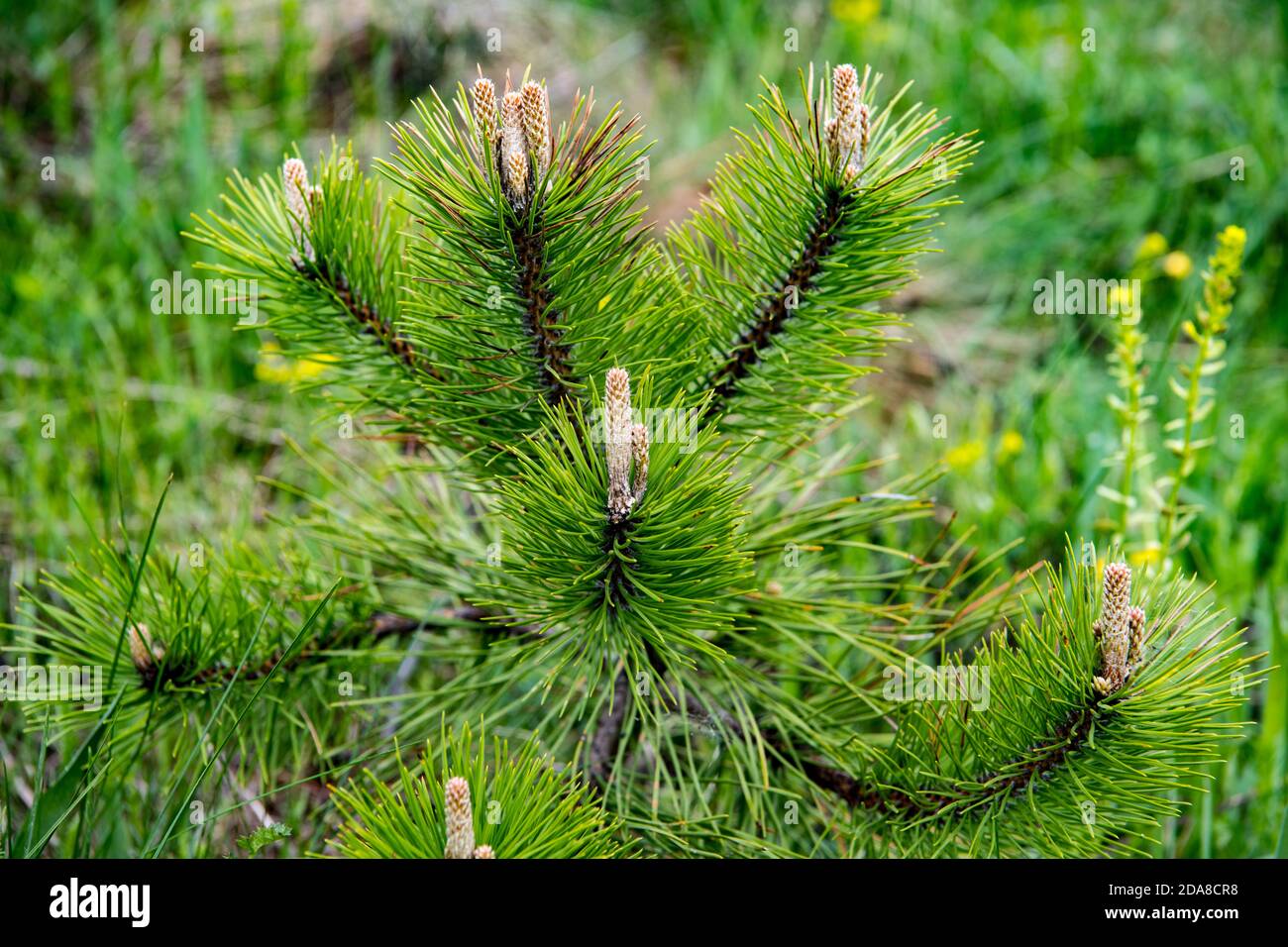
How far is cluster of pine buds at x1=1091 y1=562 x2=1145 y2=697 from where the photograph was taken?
0.92m

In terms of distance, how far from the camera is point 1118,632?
0.93 meters

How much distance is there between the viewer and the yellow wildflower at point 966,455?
213cm

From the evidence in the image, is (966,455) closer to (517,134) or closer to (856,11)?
(517,134)

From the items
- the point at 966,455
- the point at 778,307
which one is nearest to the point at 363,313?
the point at 778,307

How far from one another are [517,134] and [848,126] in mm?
285

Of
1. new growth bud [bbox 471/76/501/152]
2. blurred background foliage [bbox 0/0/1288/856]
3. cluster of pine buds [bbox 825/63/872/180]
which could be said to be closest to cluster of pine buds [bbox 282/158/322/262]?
new growth bud [bbox 471/76/501/152]

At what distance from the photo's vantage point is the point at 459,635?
1.49 meters

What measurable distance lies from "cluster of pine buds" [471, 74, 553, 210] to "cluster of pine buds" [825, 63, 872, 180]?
9.7 inches

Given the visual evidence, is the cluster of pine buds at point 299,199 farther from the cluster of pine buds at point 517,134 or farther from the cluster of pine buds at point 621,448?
the cluster of pine buds at point 621,448

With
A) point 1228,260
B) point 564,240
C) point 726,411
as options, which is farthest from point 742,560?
point 1228,260

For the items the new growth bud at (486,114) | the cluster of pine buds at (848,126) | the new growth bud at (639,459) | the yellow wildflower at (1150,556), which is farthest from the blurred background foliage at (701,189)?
the new growth bud at (486,114)

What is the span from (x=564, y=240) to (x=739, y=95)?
8.19 ft

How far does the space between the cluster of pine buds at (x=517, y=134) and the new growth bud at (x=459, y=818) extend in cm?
48
